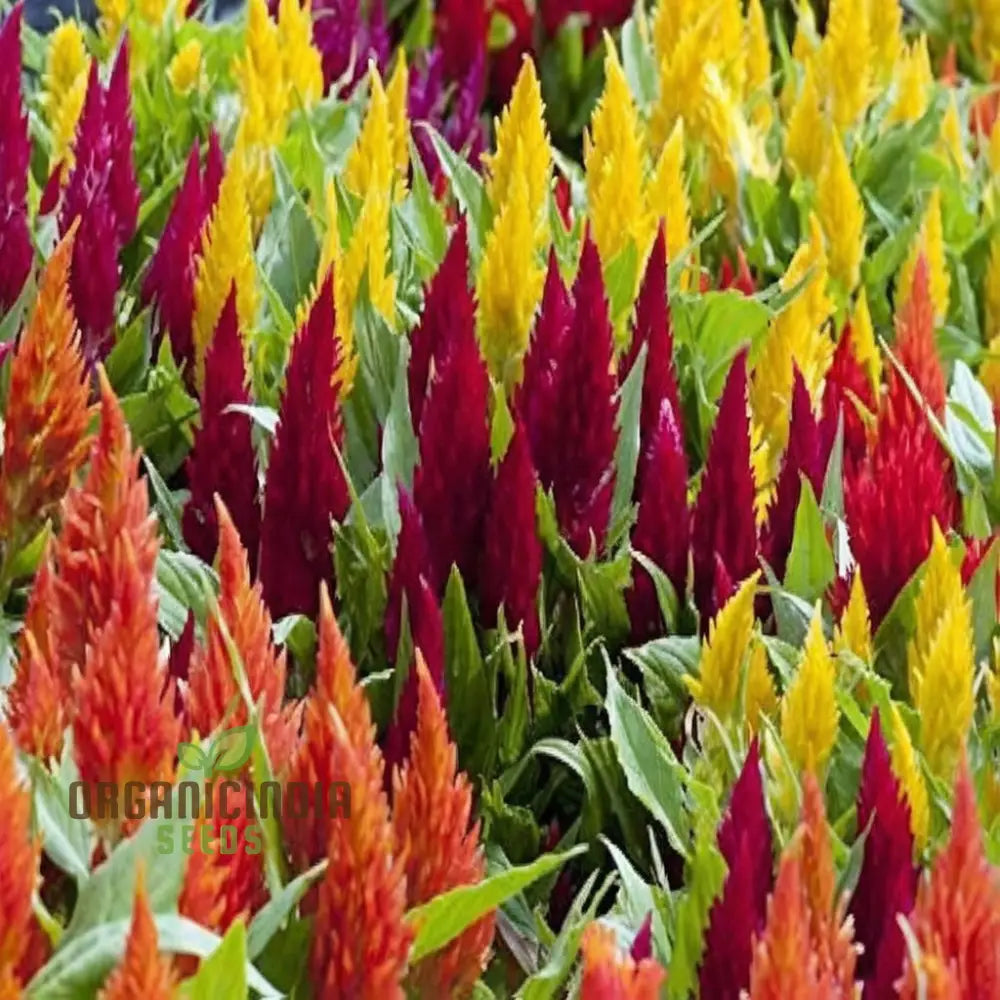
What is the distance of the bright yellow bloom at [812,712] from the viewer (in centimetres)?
113

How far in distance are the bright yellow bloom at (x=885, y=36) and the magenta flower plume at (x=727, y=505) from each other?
1.16 m

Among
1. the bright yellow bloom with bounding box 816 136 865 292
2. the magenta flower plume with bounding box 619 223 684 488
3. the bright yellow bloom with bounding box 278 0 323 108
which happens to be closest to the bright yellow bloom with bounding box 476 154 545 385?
the magenta flower plume with bounding box 619 223 684 488

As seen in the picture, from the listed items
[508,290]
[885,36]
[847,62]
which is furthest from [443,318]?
[885,36]

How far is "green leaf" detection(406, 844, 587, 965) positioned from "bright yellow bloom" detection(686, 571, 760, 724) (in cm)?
27

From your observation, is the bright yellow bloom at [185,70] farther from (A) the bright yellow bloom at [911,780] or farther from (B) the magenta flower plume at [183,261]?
(A) the bright yellow bloom at [911,780]

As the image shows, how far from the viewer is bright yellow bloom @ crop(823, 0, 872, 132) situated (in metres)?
2.17

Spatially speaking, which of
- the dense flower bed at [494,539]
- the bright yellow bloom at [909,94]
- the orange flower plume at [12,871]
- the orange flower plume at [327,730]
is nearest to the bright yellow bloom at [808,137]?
the dense flower bed at [494,539]

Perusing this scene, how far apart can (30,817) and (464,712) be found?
461 millimetres

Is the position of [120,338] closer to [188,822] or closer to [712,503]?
[712,503]

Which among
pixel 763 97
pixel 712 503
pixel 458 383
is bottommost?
pixel 712 503

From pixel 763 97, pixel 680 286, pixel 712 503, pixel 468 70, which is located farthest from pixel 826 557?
pixel 468 70

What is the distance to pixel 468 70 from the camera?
2.62 meters

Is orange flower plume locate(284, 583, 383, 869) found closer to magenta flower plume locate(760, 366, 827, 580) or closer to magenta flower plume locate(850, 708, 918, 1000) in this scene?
magenta flower plume locate(850, 708, 918, 1000)

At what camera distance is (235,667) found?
1.00m
